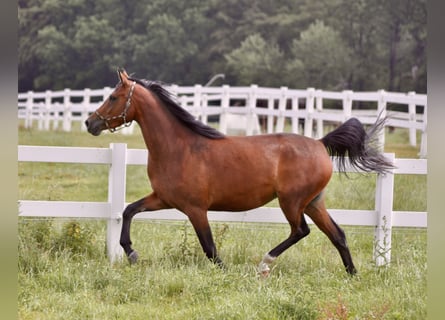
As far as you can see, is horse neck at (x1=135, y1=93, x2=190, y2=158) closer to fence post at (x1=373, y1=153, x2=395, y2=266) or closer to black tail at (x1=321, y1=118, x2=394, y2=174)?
black tail at (x1=321, y1=118, x2=394, y2=174)

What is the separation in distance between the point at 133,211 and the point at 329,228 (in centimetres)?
155

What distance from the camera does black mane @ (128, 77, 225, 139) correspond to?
17.1 feet

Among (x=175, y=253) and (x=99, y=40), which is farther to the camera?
(x=99, y=40)

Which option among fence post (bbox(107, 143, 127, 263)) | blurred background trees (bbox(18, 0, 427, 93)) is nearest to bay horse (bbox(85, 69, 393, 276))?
fence post (bbox(107, 143, 127, 263))

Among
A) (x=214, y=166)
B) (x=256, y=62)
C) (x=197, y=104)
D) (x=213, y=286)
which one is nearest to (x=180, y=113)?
(x=214, y=166)

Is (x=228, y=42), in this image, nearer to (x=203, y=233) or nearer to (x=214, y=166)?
(x=214, y=166)

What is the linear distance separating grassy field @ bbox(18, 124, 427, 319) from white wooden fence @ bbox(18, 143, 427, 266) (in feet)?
0.46

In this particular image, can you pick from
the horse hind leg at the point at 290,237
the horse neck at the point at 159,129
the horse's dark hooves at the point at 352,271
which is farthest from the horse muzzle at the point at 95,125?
the horse's dark hooves at the point at 352,271

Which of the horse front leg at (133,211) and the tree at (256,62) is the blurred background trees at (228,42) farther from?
the horse front leg at (133,211)

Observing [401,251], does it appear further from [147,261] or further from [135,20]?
[135,20]

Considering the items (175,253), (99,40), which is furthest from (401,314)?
(99,40)
